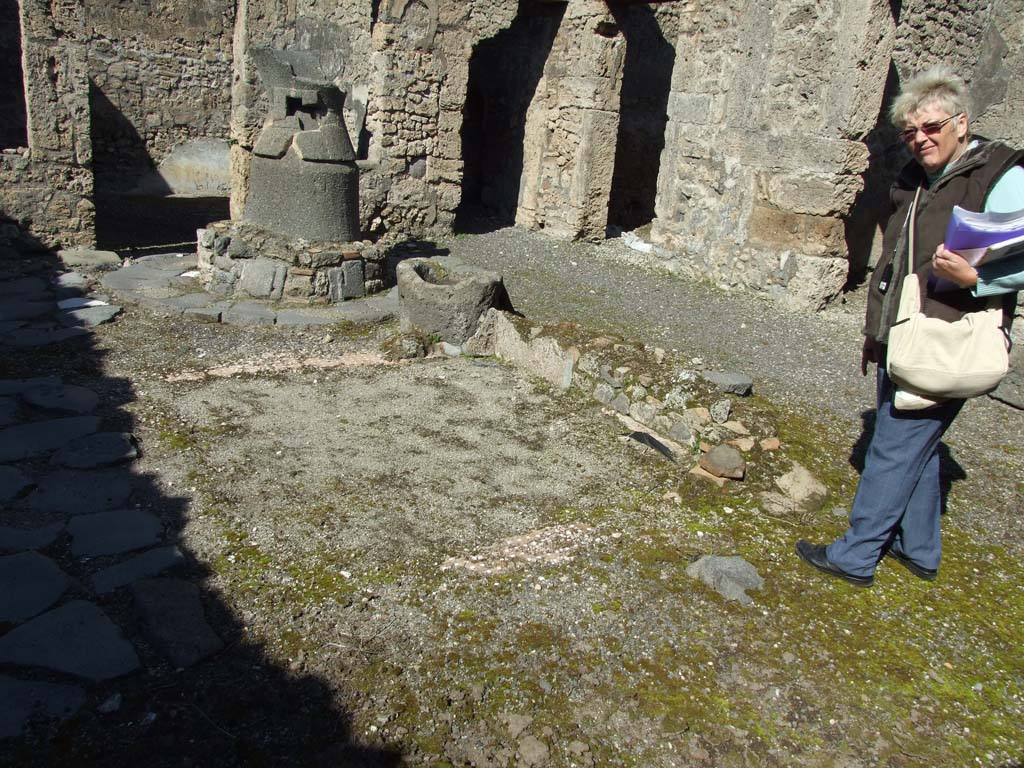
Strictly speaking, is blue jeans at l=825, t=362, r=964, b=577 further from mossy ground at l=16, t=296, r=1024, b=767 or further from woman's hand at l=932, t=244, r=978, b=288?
woman's hand at l=932, t=244, r=978, b=288

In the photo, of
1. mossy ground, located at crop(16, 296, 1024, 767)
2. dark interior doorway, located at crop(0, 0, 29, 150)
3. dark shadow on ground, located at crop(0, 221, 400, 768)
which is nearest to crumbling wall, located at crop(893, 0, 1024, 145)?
mossy ground, located at crop(16, 296, 1024, 767)

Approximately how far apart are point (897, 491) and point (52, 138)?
8.14 metres

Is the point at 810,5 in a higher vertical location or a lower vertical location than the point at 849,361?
higher

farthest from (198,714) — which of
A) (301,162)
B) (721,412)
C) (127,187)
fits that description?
(127,187)

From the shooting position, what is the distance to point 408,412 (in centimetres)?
459

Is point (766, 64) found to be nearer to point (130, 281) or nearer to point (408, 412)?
point (408, 412)

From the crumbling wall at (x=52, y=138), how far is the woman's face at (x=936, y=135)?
774 cm

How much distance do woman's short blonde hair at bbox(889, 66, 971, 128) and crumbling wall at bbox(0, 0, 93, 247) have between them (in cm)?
770

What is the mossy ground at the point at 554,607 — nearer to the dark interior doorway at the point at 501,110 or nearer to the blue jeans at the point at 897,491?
the blue jeans at the point at 897,491

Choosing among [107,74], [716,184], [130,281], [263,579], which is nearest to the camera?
[263,579]

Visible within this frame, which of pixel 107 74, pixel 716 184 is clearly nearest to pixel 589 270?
pixel 716 184

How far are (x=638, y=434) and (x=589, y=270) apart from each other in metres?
4.55

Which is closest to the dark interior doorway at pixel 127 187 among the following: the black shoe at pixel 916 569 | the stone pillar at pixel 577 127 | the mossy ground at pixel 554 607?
the stone pillar at pixel 577 127

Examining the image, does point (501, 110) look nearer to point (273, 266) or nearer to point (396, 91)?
point (396, 91)
